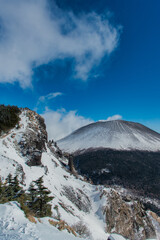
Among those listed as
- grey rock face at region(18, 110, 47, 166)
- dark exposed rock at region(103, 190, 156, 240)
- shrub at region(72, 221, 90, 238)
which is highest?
grey rock face at region(18, 110, 47, 166)

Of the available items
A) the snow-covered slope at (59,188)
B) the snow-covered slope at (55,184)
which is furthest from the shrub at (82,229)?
the snow-covered slope at (59,188)

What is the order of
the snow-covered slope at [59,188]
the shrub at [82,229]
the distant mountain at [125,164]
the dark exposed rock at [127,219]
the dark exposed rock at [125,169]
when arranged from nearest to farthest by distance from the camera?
the shrub at [82,229] → the snow-covered slope at [59,188] → the dark exposed rock at [127,219] → the dark exposed rock at [125,169] → the distant mountain at [125,164]

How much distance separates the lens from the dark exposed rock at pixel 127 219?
31281mm

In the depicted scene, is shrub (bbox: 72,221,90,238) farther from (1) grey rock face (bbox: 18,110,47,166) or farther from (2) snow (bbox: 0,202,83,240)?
(2) snow (bbox: 0,202,83,240)

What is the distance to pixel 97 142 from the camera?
646 ft

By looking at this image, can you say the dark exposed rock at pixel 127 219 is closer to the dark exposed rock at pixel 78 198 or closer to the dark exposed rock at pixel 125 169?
the dark exposed rock at pixel 78 198

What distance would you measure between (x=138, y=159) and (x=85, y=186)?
399 feet

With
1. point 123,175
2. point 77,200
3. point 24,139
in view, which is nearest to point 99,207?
point 77,200

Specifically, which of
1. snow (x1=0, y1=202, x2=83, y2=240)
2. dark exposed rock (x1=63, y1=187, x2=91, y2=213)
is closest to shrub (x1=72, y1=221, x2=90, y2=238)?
dark exposed rock (x1=63, y1=187, x2=91, y2=213)

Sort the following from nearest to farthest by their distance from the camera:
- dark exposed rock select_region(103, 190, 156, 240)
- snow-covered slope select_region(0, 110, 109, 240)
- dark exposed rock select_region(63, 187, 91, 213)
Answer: snow-covered slope select_region(0, 110, 109, 240) → dark exposed rock select_region(63, 187, 91, 213) → dark exposed rock select_region(103, 190, 156, 240)

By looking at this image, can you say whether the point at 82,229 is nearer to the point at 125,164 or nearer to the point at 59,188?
the point at 59,188

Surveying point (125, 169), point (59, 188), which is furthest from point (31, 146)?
point (125, 169)

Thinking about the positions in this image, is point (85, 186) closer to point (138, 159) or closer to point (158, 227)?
point (158, 227)

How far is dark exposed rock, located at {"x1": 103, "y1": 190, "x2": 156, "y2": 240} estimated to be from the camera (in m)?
31.3
